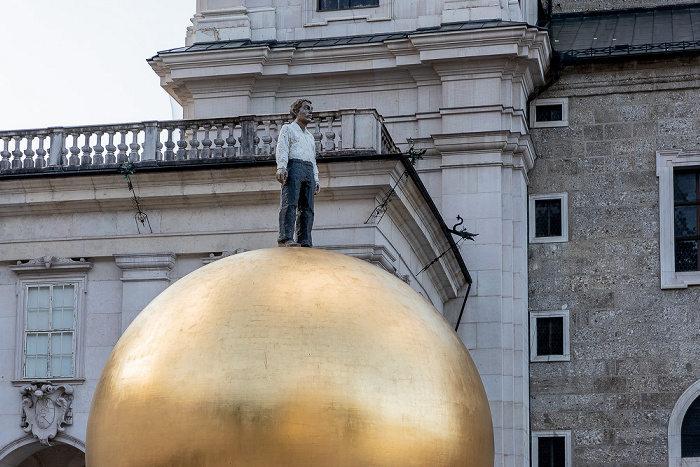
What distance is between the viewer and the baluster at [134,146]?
26656 millimetres

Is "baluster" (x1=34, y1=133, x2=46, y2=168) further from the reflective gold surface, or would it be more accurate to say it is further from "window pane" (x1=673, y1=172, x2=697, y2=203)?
the reflective gold surface

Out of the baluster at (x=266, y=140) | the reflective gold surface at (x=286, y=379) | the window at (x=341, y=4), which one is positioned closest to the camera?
the reflective gold surface at (x=286, y=379)

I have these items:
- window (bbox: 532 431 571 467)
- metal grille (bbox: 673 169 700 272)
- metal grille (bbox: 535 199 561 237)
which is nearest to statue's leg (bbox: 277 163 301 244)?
window (bbox: 532 431 571 467)

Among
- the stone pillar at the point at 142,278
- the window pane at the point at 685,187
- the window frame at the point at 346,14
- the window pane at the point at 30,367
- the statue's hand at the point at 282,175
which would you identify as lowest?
the window pane at the point at 30,367

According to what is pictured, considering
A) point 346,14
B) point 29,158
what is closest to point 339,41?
point 346,14

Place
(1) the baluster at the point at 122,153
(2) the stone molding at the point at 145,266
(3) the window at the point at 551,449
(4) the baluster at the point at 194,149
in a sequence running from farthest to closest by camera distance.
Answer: (3) the window at the point at 551,449, (1) the baluster at the point at 122,153, (4) the baluster at the point at 194,149, (2) the stone molding at the point at 145,266

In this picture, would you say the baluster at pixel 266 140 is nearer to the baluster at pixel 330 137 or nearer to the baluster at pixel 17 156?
the baluster at pixel 330 137

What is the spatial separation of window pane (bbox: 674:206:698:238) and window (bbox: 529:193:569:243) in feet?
7.67

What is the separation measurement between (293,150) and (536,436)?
73.6ft

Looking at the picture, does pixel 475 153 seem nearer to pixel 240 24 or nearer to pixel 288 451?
pixel 240 24

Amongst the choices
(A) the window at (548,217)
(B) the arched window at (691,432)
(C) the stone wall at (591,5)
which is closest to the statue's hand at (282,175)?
(B) the arched window at (691,432)

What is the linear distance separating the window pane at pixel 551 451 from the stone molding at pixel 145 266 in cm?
1031

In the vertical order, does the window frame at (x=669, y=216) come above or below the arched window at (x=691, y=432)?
above

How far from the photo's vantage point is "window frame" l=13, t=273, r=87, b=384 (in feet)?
84.9
